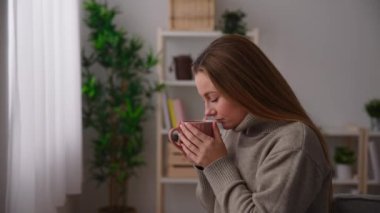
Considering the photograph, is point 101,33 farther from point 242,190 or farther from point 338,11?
point 242,190

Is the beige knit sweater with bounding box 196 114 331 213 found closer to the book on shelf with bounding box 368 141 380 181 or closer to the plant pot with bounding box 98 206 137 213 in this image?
the plant pot with bounding box 98 206 137 213

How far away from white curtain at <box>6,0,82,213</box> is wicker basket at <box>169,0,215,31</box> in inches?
26.4

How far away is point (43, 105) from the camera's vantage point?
2.19m

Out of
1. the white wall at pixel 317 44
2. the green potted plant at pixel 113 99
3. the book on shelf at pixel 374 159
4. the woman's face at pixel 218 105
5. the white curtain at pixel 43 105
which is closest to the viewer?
the woman's face at pixel 218 105

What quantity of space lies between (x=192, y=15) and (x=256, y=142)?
2260mm

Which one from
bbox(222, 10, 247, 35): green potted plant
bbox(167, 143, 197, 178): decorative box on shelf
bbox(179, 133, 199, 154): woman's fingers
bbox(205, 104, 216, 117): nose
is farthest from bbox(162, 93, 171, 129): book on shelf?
bbox(205, 104, 216, 117): nose

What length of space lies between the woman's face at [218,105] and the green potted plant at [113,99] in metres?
2.07

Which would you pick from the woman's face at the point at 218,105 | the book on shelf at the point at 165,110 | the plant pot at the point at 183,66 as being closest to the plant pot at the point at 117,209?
the book on shelf at the point at 165,110

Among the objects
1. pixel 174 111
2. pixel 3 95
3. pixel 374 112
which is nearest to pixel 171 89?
pixel 174 111

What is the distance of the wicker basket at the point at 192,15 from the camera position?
11.0 feet

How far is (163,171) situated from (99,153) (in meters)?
0.46

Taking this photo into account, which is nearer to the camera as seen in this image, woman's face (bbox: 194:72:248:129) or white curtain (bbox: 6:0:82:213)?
woman's face (bbox: 194:72:248:129)

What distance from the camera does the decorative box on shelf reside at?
3430 mm

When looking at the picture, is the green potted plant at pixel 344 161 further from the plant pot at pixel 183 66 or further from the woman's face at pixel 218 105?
the woman's face at pixel 218 105
